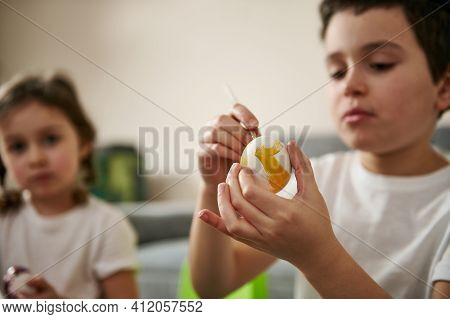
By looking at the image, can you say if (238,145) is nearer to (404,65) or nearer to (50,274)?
(404,65)

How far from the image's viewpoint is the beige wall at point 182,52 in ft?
2.67

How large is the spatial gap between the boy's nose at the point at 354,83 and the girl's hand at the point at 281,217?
0.16 m

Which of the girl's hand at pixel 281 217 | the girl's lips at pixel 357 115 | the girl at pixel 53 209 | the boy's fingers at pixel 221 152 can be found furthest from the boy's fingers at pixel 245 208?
the girl at pixel 53 209

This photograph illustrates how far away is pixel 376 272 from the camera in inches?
23.0

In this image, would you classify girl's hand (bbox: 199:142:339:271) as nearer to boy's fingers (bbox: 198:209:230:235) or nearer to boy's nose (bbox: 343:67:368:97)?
boy's fingers (bbox: 198:209:230:235)

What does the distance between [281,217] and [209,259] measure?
0.74ft

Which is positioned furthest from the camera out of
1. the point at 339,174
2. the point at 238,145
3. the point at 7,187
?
the point at 7,187

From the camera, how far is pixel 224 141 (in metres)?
0.50

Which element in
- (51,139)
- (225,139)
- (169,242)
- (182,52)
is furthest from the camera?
(169,242)

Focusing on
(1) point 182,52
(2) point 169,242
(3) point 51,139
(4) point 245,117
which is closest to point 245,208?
(4) point 245,117

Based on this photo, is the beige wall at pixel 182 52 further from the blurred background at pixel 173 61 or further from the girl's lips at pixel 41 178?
the girl's lips at pixel 41 178

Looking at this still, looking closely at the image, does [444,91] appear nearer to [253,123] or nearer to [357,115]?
[357,115]

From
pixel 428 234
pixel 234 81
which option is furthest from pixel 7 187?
pixel 428 234
